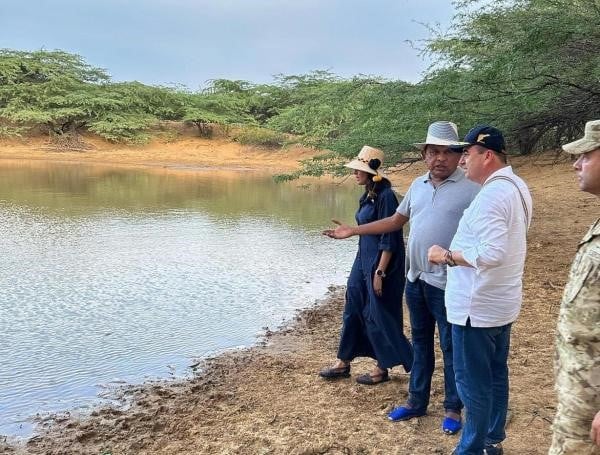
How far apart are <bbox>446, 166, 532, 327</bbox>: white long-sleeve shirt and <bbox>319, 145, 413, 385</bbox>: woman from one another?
118 centimetres

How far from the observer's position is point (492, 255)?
2.54 m

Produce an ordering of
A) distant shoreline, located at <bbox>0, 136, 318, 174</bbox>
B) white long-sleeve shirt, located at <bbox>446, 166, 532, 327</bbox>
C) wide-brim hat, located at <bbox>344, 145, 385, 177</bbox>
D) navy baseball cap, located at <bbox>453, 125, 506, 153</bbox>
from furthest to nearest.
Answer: distant shoreline, located at <bbox>0, 136, 318, 174</bbox> < wide-brim hat, located at <bbox>344, 145, 385, 177</bbox> < navy baseball cap, located at <bbox>453, 125, 506, 153</bbox> < white long-sleeve shirt, located at <bbox>446, 166, 532, 327</bbox>

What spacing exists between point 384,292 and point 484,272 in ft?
4.67

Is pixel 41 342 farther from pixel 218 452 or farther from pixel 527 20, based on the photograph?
pixel 527 20

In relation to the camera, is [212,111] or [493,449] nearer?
[493,449]

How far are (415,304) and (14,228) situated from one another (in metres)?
10.6

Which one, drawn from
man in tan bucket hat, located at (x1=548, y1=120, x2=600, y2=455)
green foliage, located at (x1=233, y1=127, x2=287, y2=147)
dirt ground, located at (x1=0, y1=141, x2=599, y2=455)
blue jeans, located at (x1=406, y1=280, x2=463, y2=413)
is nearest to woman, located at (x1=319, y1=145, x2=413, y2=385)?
dirt ground, located at (x1=0, y1=141, x2=599, y2=455)

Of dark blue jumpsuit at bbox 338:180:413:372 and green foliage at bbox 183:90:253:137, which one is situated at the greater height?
green foliage at bbox 183:90:253:137

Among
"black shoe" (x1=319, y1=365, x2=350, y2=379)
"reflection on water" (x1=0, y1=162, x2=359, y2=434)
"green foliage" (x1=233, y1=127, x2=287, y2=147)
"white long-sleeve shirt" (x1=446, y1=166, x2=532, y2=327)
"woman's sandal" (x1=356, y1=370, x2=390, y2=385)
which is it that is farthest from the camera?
"green foliage" (x1=233, y1=127, x2=287, y2=147)

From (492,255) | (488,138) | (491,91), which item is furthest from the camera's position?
(491,91)

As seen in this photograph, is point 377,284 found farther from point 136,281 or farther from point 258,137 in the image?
point 258,137

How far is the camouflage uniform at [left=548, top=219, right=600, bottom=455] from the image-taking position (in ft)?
6.30

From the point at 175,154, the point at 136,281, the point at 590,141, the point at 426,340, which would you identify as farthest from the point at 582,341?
the point at 175,154

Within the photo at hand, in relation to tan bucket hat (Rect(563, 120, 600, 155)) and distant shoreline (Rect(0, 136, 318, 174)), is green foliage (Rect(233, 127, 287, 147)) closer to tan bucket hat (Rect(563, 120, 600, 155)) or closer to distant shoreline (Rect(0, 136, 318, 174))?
distant shoreline (Rect(0, 136, 318, 174))
